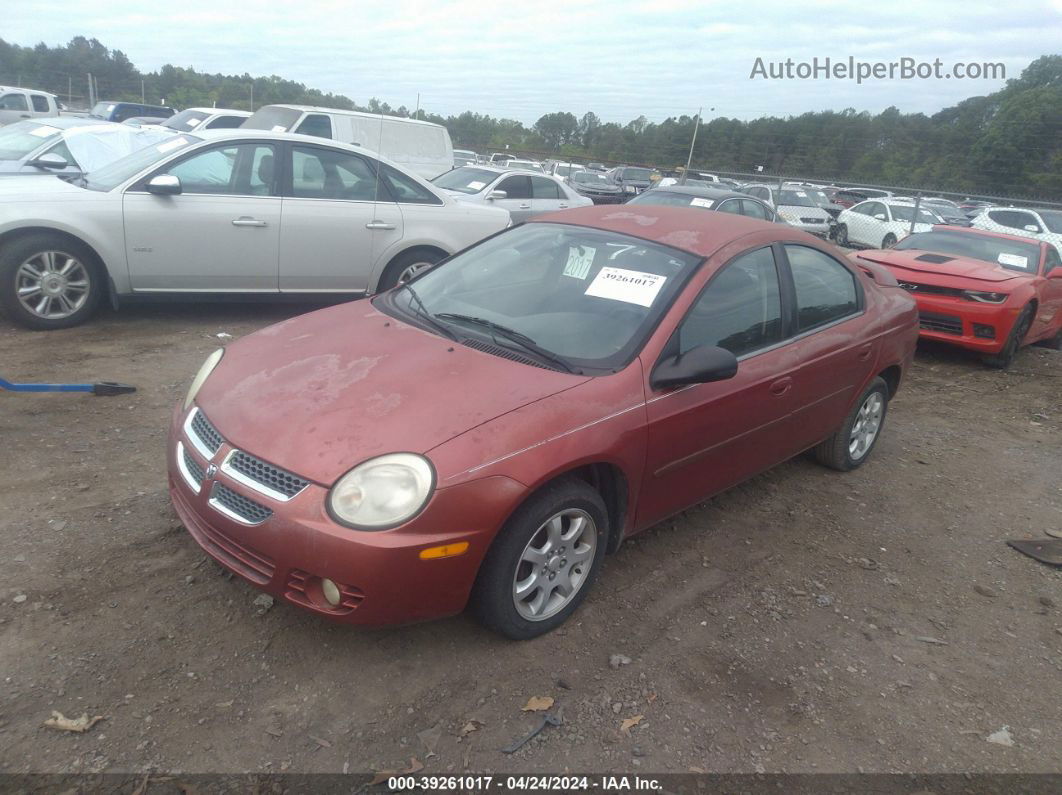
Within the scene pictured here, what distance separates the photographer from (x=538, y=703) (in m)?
2.73

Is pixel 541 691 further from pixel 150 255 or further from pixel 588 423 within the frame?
pixel 150 255

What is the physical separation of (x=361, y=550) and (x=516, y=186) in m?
11.3

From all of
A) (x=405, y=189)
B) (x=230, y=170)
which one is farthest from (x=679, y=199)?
(x=230, y=170)

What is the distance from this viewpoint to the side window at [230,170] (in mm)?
6531

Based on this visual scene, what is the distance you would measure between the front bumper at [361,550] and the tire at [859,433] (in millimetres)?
2804

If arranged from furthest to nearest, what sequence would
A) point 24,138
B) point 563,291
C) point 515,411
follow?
point 24,138 < point 563,291 < point 515,411

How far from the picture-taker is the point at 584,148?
4134 cm

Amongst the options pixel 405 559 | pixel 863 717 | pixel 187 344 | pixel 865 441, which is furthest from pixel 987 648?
pixel 187 344

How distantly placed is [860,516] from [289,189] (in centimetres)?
526

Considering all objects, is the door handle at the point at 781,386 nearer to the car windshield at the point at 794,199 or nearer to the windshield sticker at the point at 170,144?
the windshield sticker at the point at 170,144

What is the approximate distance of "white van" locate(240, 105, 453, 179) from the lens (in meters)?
12.7


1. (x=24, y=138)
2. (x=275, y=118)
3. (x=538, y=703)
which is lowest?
(x=538, y=703)

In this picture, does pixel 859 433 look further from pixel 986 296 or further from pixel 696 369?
pixel 986 296

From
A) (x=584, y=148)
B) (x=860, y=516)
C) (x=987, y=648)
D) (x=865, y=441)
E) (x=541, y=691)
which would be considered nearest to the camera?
(x=541, y=691)
